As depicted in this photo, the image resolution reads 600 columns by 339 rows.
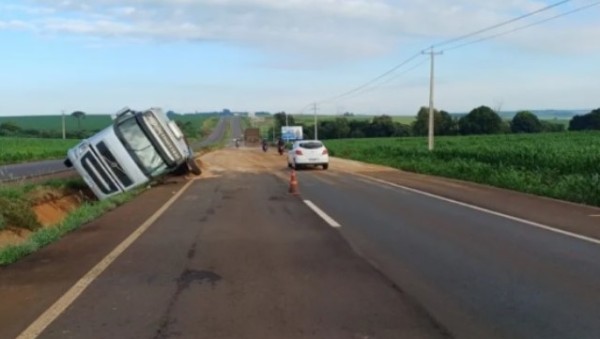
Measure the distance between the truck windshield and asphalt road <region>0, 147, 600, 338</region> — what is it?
7.32 meters

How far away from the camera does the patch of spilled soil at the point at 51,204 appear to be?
15.1 metres

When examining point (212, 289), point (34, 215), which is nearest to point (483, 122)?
point (34, 215)

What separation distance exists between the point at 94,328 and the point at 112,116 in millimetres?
17547

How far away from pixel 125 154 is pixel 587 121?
324 feet

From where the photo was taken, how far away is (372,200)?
16828 mm

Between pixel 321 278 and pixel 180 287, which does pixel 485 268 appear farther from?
pixel 180 287

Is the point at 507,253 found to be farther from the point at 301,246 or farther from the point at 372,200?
the point at 372,200

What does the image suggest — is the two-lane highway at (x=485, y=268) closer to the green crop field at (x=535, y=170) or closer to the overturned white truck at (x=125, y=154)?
the green crop field at (x=535, y=170)

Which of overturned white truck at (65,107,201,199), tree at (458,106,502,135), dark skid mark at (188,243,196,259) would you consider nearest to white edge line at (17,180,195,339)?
dark skid mark at (188,243,196,259)

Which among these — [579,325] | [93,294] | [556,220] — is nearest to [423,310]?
[579,325]

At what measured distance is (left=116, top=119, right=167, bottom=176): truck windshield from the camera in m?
20.9

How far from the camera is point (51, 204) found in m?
19.9

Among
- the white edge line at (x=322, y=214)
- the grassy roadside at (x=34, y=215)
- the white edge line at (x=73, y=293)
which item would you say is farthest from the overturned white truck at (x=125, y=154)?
the white edge line at (x=73, y=293)

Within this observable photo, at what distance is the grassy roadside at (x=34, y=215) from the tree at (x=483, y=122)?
95.4 metres
